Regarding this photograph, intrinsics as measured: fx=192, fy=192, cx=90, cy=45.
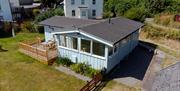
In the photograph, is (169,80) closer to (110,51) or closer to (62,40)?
(110,51)

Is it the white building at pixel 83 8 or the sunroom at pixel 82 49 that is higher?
the white building at pixel 83 8

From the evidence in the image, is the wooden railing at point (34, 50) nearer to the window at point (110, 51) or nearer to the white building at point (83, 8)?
the window at point (110, 51)

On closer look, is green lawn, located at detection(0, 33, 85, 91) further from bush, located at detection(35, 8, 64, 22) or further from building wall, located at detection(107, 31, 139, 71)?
bush, located at detection(35, 8, 64, 22)

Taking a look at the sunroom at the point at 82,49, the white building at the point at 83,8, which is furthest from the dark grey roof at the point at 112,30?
the white building at the point at 83,8

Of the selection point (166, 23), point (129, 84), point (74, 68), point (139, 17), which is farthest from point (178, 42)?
point (74, 68)

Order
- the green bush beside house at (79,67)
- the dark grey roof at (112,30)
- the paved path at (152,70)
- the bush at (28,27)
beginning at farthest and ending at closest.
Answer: the bush at (28,27)
the green bush beside house at (79,67)
the dark grey roof at (112,30)
the paved path at (152,70)

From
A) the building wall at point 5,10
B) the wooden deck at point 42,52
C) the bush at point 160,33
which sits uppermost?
the building wall at point 5,10

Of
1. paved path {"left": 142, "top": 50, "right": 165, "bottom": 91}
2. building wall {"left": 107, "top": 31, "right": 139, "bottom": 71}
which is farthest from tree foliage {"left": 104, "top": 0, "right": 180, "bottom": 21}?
paved path {"left": 142, "top": 50, "right": 165, "bottom": 91}

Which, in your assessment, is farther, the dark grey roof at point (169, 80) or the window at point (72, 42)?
the window at point (72, 42)
